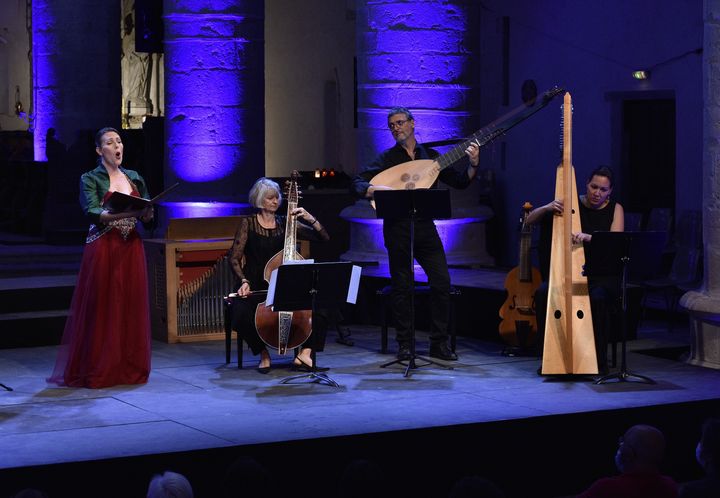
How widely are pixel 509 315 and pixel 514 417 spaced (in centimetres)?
223

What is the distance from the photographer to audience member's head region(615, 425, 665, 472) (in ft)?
15.5

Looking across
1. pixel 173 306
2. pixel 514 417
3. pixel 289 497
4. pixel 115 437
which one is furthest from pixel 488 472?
pixel 173 306

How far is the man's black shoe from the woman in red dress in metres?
1.93

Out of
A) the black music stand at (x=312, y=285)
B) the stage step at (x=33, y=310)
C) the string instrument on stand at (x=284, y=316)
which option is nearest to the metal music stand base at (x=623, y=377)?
the black music stand at (x=312, y=285)

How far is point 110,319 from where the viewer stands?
26.1 ft

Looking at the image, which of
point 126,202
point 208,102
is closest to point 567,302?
point 126,202

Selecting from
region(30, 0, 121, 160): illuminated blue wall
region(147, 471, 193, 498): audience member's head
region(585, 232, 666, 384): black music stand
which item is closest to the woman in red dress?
region(585, 232, 666, 384): black music stand

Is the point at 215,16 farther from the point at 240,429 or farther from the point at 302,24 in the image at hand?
the point at 302,24

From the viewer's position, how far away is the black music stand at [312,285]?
7.50 meters

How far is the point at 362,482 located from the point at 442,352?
4.75m

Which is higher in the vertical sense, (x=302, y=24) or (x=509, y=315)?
(x=302, y=24)

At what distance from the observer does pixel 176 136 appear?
11500 millimetres

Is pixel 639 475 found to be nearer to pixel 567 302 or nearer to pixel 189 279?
pixel 567 302

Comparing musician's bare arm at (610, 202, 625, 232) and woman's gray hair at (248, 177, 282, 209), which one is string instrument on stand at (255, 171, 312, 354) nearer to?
woman's gray hair at (248, 177, 282, 209)
